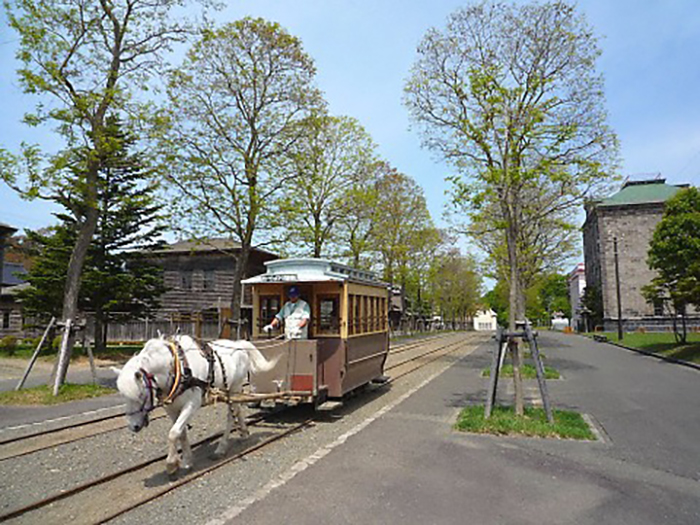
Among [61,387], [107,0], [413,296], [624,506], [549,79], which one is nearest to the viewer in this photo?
[624,506]

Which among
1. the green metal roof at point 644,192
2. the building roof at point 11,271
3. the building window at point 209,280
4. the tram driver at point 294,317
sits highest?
the green metal roof at point 644,192

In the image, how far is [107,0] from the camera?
1399 cm

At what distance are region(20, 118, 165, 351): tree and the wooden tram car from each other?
13263 mm

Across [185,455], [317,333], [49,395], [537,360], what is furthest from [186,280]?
[185,455]

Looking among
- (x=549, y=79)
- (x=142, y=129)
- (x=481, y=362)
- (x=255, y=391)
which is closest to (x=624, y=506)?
(x=255, y=391)

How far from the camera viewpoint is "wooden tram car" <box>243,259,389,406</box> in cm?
938

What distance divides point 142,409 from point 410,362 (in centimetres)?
1754

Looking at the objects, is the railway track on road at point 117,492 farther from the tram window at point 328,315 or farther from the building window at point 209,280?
the building window at point 209,280

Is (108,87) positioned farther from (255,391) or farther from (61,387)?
(255,391)

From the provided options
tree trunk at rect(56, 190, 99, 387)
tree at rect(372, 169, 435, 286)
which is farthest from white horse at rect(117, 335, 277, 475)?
tree at rect(372, 169, 435, 286)

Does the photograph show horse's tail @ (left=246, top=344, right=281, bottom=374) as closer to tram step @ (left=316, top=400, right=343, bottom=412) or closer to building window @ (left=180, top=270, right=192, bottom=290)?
tram step @ (left=316, top=400, right=343, bottom=412)

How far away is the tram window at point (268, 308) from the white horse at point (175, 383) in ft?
9.00

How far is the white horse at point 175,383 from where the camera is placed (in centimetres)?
581

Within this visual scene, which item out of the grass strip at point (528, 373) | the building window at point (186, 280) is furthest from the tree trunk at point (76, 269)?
the building window at point (186, 280)
